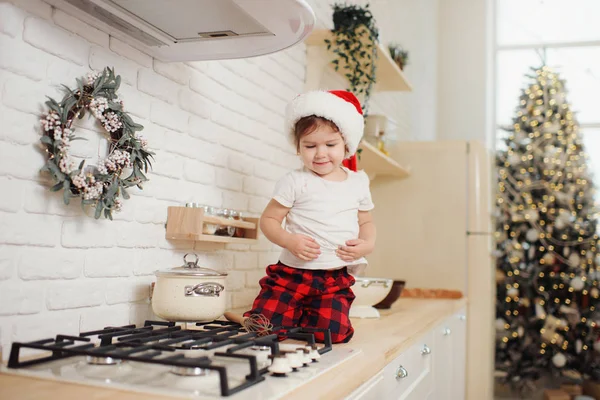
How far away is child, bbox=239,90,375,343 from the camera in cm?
175

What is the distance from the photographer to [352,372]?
1229mm

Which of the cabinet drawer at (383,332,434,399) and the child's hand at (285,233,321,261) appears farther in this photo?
the child's hand at (285,233,321,261)

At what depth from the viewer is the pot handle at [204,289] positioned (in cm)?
155

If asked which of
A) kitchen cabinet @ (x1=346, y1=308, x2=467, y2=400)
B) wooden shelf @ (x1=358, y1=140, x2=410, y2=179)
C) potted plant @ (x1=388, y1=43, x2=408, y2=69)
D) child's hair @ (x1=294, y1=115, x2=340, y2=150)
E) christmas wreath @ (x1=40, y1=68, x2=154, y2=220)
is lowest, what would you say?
kitchen cabinet @ (x1=346, y1=308, x2=467, y2=400)

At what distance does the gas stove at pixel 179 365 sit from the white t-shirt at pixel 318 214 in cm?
44

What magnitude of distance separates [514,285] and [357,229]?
11.0 feet

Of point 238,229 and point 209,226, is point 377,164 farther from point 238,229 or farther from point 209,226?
point 209,226

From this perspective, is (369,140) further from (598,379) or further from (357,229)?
(598,379)

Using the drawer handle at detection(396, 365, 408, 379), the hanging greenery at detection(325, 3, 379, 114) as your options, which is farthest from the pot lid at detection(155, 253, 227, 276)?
the hanging greenery at detection(325, 3, 379, 114)

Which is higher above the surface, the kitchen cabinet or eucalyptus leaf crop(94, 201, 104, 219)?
eucalyptus leaf crop(94, 201, 104, 219)

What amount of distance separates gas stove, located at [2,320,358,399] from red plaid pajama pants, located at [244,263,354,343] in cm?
33

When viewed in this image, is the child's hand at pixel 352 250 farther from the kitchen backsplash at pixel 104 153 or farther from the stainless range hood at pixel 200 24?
the stainless range hood at pixel 200 24

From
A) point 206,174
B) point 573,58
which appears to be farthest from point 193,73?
point 573,58

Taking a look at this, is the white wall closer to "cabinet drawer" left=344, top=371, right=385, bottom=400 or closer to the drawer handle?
the drawer handle
